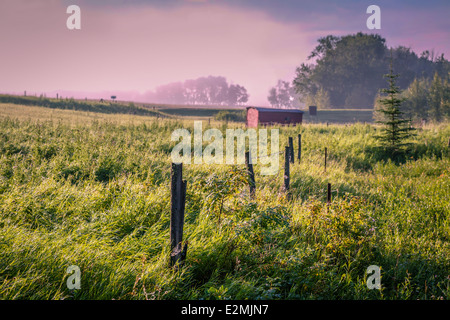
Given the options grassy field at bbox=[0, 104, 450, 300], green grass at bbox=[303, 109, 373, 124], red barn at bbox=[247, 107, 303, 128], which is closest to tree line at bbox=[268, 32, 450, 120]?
green grass at bbox=[303, 109, 373, 124]

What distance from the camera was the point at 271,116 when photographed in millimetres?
38406

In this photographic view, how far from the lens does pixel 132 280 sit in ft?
10.9

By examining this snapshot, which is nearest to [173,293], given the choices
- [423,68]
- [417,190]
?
[417,190]

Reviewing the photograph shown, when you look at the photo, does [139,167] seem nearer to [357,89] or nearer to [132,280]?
[132,280]

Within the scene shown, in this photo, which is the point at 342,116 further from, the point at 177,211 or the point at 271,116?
the point at 177,211

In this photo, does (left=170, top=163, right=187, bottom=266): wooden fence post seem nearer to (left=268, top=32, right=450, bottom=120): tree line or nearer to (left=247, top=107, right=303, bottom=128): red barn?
(left=247, top=107, right=303, bottom=128): red barn

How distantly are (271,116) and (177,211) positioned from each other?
3616 centimetres

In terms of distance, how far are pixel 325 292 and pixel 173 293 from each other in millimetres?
2017

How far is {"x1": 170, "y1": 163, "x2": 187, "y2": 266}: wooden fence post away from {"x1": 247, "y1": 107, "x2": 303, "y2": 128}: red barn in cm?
3391

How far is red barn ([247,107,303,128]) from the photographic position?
38.0 meters

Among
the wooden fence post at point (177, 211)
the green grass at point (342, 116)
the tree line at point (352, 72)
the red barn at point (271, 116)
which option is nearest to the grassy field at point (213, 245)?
the wooden fence post at point (177, 211)

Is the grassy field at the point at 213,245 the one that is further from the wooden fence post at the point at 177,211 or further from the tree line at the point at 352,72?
the tree line at the point at 352,72

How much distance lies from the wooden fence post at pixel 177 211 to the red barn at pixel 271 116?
33908 mm

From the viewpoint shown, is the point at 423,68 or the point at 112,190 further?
the point at 423,68
